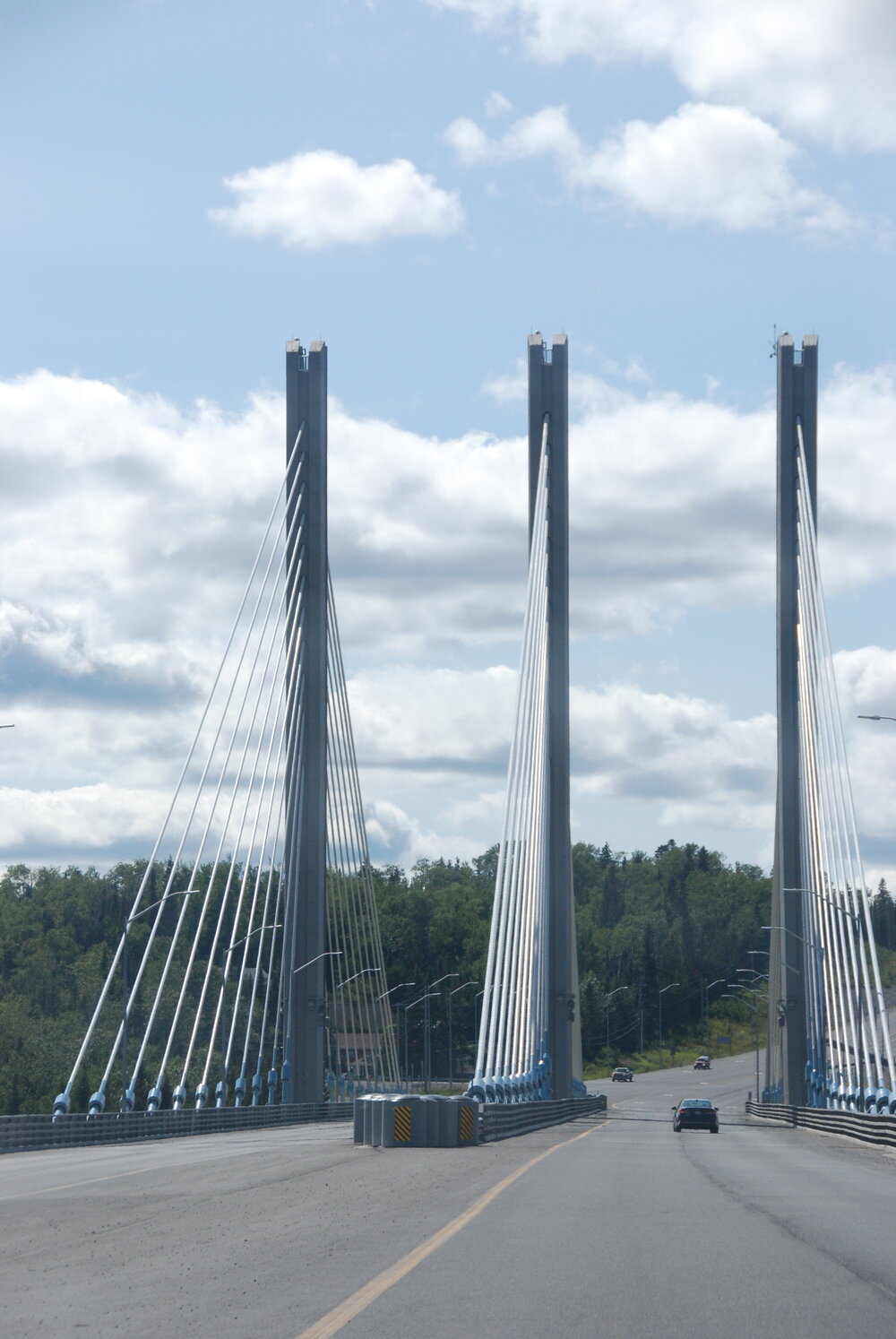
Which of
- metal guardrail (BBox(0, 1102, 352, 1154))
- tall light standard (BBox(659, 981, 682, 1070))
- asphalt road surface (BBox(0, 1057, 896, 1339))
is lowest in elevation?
metal guardrail (BBox(0, 1102, 352, 1154))

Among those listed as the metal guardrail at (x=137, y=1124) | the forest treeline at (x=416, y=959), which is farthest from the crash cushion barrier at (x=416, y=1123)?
the forest treeline at (x=416, y=959)

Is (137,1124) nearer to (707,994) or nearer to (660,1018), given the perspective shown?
(660,1018)

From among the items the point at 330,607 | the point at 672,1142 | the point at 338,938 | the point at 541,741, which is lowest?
the point at 672,1142

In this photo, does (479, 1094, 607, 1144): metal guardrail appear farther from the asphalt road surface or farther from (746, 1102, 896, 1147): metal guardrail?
the asphalt road surface

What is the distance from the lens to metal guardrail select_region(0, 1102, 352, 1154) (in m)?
36.2

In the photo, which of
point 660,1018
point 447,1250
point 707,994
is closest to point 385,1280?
point 447,1250

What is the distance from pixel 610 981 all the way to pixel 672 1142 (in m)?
141

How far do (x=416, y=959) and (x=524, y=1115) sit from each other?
4135 inches

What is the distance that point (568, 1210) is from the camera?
1711cm

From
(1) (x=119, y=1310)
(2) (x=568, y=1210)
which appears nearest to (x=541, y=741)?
(2) (x=568, y=1210)

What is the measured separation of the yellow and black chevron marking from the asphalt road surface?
622 centimetres

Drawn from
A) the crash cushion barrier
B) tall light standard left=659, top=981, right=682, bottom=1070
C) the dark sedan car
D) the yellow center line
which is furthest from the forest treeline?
the yellow center line

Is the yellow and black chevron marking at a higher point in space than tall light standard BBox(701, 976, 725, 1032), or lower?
lower

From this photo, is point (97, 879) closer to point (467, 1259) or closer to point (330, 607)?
point (330, 607)
